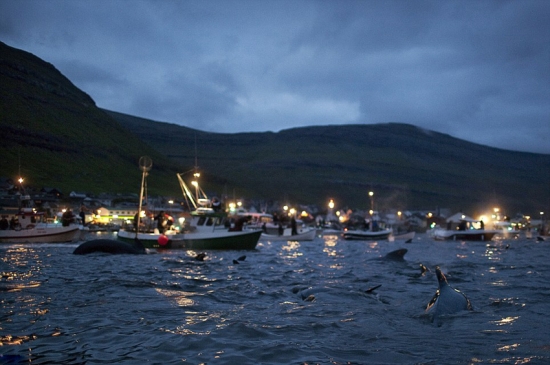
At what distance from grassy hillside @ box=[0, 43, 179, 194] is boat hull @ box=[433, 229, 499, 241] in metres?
77.9

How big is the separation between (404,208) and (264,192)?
5242 centimetres

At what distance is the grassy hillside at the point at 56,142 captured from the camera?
13175 cm

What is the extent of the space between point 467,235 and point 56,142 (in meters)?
124

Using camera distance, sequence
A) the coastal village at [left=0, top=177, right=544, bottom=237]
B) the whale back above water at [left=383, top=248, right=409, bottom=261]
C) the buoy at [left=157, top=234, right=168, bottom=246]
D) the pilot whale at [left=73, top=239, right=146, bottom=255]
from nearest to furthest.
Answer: the whale back above water at [left=383, top=248, right=409, bottom=261] → the pilot whale at [left=73, top=239, right=146, bottom=255] → the buoy at [left=157, top=234, right=168, bottom=246] → the coastal village at [left=0, top=177, right=544, bottom=237]

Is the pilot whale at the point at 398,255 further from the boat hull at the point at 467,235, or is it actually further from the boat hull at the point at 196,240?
the boat hull at the point at 467,235

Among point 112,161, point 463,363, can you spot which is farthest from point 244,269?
point 112,161

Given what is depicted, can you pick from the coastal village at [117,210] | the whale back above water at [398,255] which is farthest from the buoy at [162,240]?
the coastal village at [117,210]

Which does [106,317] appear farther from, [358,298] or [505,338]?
[505,338]

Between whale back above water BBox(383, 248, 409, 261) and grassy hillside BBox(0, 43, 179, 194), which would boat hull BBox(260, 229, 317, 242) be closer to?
whale back above water BBox(383, 248, 409, 261)

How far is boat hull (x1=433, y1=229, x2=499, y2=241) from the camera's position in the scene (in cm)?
6719

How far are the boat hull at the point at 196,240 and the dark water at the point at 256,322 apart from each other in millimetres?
17330

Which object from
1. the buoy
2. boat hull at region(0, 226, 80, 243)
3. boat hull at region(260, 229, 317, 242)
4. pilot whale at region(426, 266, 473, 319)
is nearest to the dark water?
pilot whale at region(426, 266, 473, 319)

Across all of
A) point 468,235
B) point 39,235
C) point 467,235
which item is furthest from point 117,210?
point 468,235

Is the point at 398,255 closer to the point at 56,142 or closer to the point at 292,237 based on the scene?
the point at 292,237
